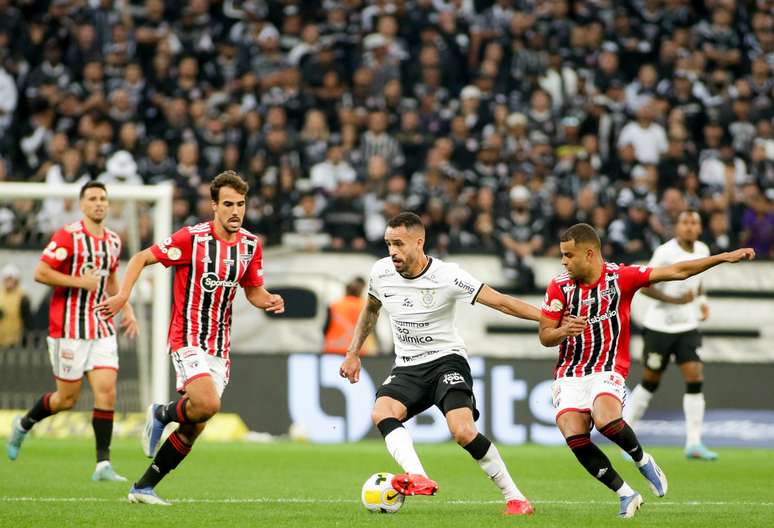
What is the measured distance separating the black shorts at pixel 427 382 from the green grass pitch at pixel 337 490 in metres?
0.68

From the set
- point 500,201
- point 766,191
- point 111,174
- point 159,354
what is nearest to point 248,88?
point 111,174

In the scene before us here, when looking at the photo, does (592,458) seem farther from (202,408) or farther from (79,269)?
(79,269)

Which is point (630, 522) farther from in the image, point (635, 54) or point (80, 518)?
point (635, 54)

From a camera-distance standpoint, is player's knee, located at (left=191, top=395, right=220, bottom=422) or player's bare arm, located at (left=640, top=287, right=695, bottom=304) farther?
player's bare arm, located at (left=640, top=287, right=695, bottom=304)

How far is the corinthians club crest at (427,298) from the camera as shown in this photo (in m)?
8.23

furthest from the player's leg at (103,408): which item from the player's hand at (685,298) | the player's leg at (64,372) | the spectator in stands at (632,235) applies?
the spectator in stands at (632,235)

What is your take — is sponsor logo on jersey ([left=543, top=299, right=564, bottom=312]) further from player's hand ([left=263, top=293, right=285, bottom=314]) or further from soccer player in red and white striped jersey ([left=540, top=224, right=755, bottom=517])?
player's hand ([left=263, top=293, right=285, bottom=314])

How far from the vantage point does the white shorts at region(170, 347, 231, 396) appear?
326 inches

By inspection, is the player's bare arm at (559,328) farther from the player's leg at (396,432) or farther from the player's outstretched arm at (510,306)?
the player's leg at (396,432)

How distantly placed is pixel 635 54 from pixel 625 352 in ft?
50.0

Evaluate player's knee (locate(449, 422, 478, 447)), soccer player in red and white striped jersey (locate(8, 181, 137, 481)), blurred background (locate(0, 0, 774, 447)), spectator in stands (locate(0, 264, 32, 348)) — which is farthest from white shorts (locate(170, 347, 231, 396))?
spectator in stands (locate(0, 264, 32, 348))

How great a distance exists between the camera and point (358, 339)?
28.0 ft

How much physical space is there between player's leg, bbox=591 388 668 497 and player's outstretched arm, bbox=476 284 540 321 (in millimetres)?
692

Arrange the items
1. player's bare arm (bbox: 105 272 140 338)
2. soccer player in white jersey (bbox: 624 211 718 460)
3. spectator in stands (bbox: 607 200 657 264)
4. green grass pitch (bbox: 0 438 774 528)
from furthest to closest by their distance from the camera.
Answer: spectator in stands (bbox: 607 200 657 264) → soccer player in white jersey (bbox: 624 211 718 460) → player's bare arm (bbox: 105 272 140 338) → green grass pitch (bbox: 0 438 774 528)
